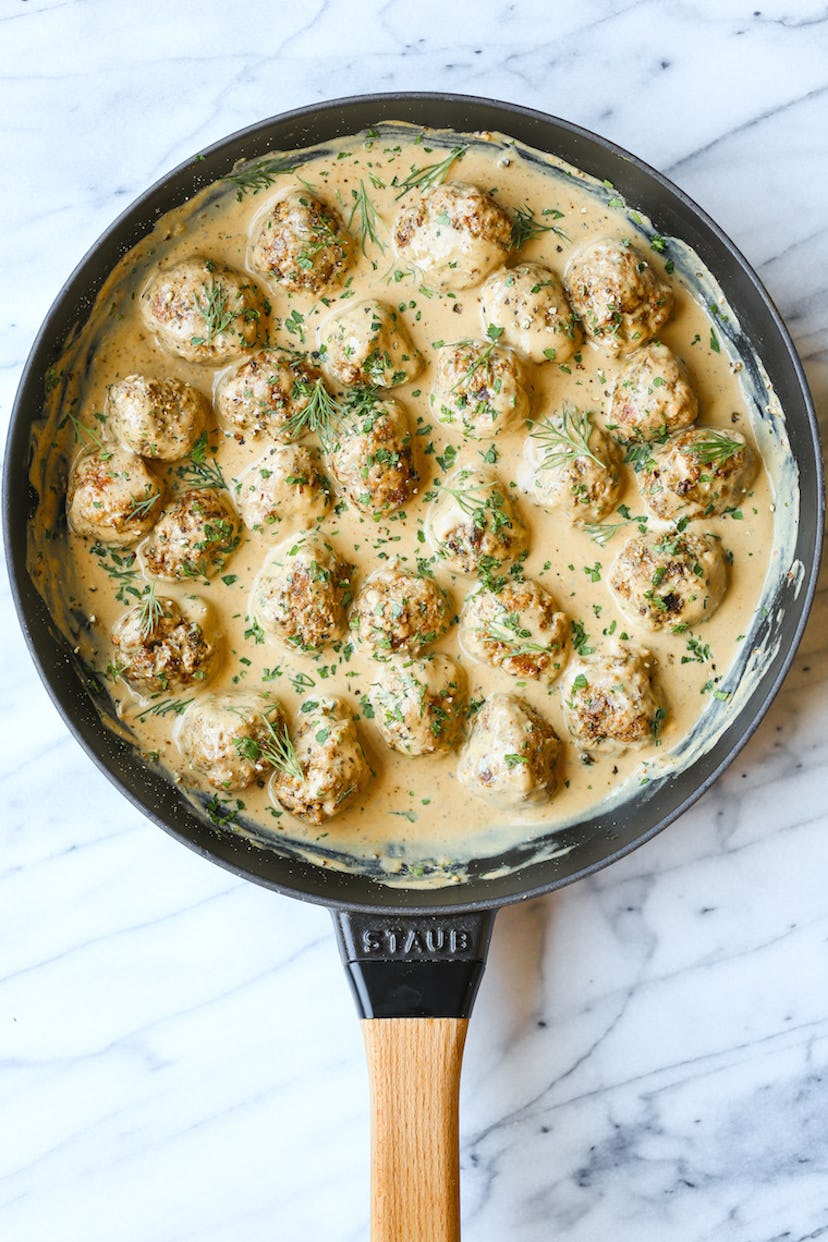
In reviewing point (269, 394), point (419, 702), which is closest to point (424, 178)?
point (269, 394)

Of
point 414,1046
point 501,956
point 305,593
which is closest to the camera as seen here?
point 414,1046

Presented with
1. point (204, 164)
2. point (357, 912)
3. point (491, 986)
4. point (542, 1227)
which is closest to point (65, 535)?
point (204, 164)

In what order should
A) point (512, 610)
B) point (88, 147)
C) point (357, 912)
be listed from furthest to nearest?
point (88, 147) < point (512, 610) < point (357, 912)

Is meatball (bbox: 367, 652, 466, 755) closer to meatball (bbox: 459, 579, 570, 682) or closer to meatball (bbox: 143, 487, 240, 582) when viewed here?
meatball (bbox: 459, 579, 570, 682)

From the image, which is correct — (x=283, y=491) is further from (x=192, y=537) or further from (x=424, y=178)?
(x=424, y=178)

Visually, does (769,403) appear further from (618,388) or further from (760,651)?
(760,651)

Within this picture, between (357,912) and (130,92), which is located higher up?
(130,92)
